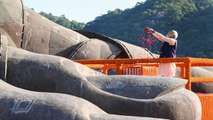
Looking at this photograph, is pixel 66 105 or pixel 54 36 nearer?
pixel 66 105

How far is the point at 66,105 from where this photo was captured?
3256 millimetres

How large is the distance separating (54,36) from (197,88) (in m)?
2.92

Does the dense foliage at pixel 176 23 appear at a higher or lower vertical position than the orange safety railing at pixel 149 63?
higher

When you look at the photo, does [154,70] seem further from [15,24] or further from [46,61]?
[46,61]

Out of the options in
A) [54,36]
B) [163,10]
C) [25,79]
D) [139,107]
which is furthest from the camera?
[163,10]

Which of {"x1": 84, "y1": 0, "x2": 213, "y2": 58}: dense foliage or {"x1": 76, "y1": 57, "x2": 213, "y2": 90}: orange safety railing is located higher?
{"x1": 84, "y1": 0, "x2": 213, "y2": 58}: dense foliage

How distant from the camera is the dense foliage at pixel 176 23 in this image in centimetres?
7612

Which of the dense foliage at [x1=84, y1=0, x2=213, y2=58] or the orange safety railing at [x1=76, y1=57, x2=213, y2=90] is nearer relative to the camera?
the orange safety railing at [x1=76, y1=57, x2=213, y2=90]

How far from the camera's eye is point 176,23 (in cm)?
7938

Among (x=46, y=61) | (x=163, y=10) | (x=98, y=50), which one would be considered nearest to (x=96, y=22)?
(x=163, y=10)

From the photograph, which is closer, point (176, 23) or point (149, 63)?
point (149, 63)

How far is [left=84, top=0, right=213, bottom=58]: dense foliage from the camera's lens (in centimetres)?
7612

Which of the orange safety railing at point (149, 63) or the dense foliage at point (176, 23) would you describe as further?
the dense foliage at point (176, 23)

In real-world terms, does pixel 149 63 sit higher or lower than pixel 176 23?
lower
